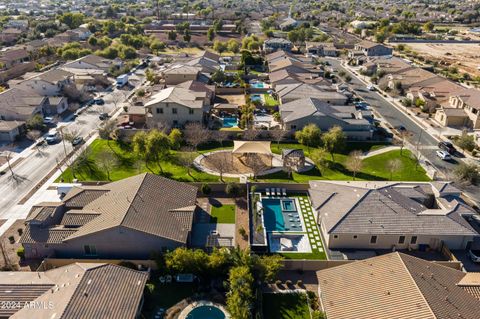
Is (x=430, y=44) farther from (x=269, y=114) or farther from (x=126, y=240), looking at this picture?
(x=126, y=240)

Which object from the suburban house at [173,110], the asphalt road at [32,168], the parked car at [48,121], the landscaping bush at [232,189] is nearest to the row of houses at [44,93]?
the parked car at [48,121]

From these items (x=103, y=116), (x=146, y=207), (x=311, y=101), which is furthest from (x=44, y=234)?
(x=311, y=101)

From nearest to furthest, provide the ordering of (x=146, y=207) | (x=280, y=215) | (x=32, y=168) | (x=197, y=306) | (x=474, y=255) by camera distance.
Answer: (x=197, y=306), (x=474, y=255), (x=146, y=207), (x=280, y=215), (x=32, y=168)

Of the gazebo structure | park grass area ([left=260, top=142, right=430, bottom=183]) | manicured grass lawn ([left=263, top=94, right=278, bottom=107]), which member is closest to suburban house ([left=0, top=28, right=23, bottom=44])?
manicured grass lawn ([left=263, top=94, right=278, bottom=107])

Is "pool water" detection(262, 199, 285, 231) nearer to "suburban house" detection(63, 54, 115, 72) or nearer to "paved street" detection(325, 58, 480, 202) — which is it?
"paved street" detection(325, 58, 480, 202)

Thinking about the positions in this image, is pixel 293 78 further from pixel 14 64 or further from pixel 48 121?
pixel 14 64

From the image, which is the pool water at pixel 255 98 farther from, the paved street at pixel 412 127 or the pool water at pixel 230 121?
the paved street at pixel 412 127
